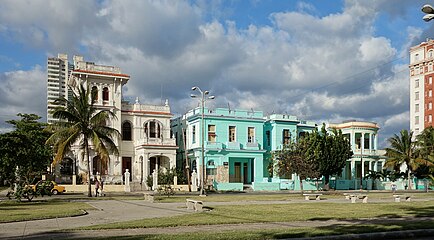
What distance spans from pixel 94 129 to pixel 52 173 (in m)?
19.1

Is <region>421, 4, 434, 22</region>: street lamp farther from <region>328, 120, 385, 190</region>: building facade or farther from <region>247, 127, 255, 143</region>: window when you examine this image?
<region>328, 120, 385, 190</region>: building facade

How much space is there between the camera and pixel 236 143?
57562 mm

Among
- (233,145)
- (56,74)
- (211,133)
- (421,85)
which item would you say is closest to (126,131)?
(211,133)

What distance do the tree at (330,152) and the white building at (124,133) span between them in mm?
16426

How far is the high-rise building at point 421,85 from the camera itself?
3359 inches

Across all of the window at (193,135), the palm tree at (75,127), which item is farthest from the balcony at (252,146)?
the palm tree at (75,127)

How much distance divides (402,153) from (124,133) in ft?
118

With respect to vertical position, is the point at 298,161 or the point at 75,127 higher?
the point at 75,127

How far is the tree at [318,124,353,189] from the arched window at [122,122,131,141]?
70.5 ft

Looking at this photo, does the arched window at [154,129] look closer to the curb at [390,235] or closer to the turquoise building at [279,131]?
the turquoise building at [279,131]

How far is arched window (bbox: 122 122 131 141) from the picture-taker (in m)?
56.4

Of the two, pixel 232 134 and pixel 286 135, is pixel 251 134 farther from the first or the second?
pixel 286 135

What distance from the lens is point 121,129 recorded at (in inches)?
2203

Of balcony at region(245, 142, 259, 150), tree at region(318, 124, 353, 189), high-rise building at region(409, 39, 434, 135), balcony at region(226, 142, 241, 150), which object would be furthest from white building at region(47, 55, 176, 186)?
high-rise building at region(409, 39, 434, 135)
